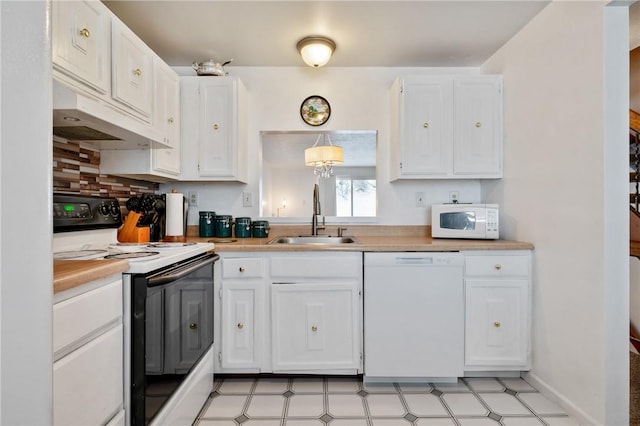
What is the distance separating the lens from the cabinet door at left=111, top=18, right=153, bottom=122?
1549 mm

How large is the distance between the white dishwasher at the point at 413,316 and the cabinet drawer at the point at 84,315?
1273 mm

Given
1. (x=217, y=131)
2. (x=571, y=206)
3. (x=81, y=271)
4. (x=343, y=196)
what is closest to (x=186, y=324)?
(x=81, y=271)

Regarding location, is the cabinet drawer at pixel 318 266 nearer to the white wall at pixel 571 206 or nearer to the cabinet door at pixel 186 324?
the cabinet door at pixel 186 324

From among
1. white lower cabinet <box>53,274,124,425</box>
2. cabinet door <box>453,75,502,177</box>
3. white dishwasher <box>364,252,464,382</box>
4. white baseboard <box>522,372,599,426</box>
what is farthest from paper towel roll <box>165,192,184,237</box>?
white baseboard <box>522,372,599,426</box>

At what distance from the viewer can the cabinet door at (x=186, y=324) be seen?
1374 mm

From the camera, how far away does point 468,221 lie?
2.17 m

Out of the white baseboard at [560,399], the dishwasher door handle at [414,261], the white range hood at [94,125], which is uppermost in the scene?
the white range hood at [94,125]

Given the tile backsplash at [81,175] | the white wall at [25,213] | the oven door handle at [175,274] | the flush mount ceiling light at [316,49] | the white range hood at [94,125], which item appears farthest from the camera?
the flush mount ceiling light at [316,49]

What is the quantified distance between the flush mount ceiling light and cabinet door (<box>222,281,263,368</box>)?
1.53 meters

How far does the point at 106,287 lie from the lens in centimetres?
106

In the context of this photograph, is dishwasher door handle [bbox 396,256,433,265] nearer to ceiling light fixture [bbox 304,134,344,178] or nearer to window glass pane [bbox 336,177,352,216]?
window glass pane [bbox 336,177,352,216]

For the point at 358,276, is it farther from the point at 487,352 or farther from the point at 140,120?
the point at 140,120

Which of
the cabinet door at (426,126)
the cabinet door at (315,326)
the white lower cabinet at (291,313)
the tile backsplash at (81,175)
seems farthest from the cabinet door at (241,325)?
the cabinet door at (426,126)

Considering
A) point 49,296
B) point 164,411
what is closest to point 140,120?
point 164,411
